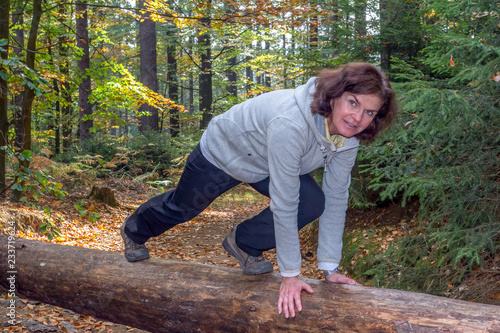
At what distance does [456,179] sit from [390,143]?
38.4 inches

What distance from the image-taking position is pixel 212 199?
9.93 ft

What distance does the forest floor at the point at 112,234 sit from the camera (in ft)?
11.9

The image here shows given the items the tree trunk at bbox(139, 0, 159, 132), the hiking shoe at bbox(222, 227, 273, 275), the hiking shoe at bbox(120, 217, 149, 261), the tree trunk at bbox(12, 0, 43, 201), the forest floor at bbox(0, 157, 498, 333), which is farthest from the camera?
the tree trunk at bbox(139, 0, 159, 132)

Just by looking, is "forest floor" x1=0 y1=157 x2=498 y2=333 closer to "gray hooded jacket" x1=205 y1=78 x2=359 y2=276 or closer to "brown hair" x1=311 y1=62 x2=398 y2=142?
"gray hooded jacket" x1=205 y1=78 x2=359 y2=276

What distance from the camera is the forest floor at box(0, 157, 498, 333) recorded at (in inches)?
142

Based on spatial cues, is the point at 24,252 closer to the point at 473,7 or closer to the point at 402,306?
the point at 402,306

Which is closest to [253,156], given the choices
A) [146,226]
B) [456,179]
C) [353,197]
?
[146,226]

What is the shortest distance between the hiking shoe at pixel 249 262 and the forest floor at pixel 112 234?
4.98ft

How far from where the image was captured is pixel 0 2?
21.1 ft

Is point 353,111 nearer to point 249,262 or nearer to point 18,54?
point 249,262

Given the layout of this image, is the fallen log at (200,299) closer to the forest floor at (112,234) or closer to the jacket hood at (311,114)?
the forest floor at (112,234)

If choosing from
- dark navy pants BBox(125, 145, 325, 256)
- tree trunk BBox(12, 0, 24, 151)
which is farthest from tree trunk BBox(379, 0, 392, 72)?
tree trunk BBox(12, 0, 24, 151)

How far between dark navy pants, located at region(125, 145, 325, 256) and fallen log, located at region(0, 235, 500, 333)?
0.29 meters

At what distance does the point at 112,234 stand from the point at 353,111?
20.4 ft
